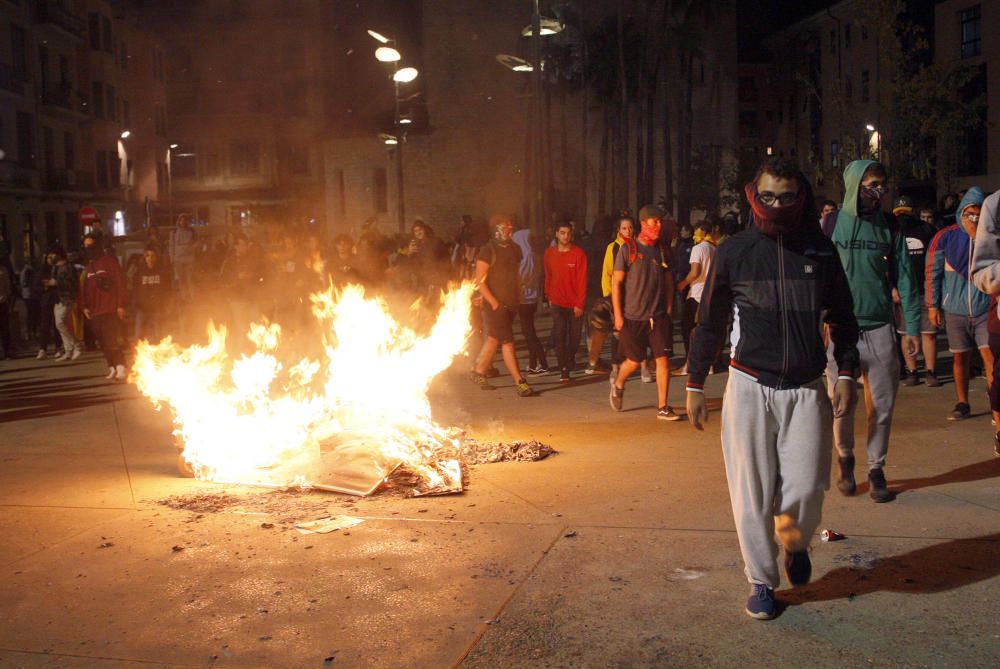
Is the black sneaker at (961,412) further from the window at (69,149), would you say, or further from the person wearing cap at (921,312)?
the window at (69,149)

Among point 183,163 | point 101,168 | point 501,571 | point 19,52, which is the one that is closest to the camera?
point 501,571

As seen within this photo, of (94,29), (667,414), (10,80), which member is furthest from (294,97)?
(94,29)

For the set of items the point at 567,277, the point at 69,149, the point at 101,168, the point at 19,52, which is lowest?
the point at 567,277

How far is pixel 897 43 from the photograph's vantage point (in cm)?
3136

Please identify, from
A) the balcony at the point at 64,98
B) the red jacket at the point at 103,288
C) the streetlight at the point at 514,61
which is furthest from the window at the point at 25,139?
the red jacket at the point at 103,288

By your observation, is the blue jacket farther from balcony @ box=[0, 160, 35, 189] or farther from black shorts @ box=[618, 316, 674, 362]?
balcony @ box=[0, 160, 35, 189]

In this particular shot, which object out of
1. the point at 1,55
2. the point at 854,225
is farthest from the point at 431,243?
the point at 1,55

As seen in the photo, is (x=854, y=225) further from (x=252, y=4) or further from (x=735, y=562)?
(x=252, y=4)

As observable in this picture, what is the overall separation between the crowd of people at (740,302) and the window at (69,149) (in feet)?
109

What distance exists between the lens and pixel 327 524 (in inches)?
228

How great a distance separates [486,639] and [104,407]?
7880 millimetres

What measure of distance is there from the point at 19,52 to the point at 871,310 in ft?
150

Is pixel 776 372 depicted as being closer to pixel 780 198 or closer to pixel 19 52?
pixel 780 198

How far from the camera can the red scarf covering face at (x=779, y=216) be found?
428cm
